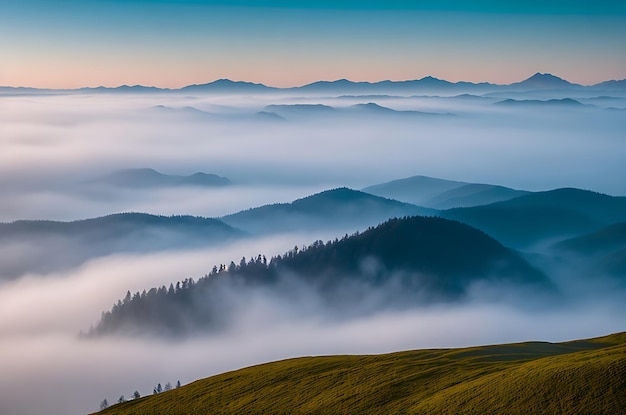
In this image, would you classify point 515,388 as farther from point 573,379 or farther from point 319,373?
point 319,373

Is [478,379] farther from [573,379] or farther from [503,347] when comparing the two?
[503,347]

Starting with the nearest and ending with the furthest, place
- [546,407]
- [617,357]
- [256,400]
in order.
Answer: [546,407] → [617,357] → [256,400]

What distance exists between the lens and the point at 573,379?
64.5 metres

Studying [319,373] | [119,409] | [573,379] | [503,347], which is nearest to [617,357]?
[573,379]

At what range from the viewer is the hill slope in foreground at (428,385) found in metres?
63.2

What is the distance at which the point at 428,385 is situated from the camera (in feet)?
261

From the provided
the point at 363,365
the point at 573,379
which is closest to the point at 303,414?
the point at 363,365

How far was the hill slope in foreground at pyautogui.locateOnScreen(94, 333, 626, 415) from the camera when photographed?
6325 cm

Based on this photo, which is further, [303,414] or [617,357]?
[303,414]

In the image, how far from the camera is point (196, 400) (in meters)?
93.4

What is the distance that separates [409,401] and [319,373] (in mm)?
22740

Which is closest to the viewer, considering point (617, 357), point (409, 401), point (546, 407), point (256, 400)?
point (546, 407)

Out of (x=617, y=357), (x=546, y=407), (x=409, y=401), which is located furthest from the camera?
(x=409, y=401)

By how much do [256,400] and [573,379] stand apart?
40.9 metres
